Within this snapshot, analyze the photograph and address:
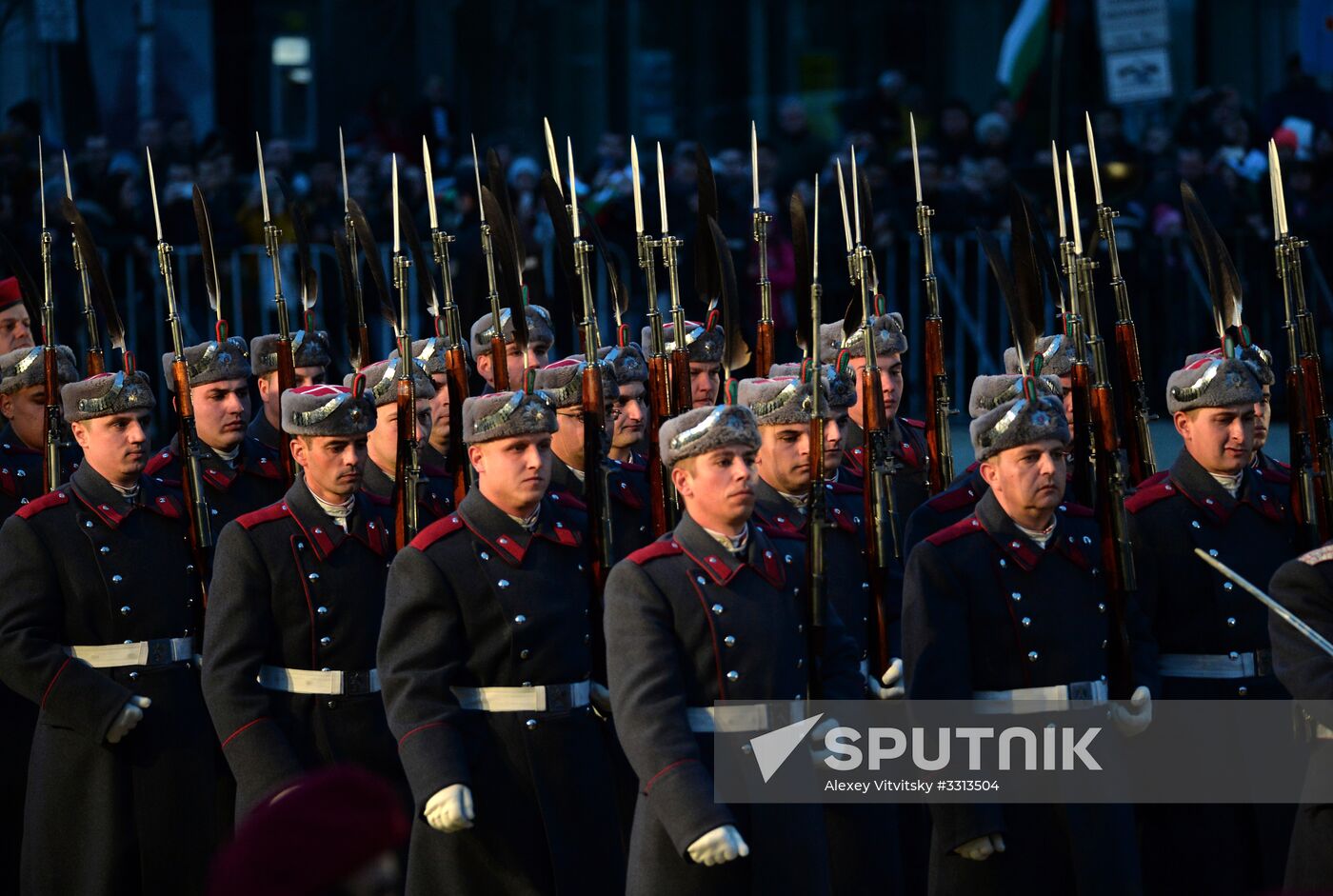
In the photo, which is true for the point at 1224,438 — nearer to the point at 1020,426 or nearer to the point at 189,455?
the point at 1020,426

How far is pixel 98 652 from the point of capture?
7.71 meters

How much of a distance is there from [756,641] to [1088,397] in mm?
2425

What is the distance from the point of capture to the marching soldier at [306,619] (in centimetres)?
695

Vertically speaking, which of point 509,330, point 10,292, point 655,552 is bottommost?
point 655,552

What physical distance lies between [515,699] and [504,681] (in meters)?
0.06

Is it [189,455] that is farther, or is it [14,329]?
[14,329]

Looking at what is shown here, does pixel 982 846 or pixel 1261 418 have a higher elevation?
pixel 1261 418

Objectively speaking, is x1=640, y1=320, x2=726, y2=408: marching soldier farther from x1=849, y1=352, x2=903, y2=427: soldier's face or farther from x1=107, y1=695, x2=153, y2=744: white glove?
x1=107, y1=695, x2=153, y2=744: white glove

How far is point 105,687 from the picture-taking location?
7477 mm

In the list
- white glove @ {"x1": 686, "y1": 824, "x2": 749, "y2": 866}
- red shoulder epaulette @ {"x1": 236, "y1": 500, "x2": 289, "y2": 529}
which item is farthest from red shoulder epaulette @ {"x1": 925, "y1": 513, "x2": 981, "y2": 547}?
red shoulder epaulette @ {"x1": 236, "y1": 500, "x2": 289, "y2": 529}

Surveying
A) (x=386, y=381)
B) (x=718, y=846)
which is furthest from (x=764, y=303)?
(x=718, y=846)

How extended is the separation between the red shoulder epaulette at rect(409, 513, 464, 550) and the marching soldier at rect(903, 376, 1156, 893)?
1306mm

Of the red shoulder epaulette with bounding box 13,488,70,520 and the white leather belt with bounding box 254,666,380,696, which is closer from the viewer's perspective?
the white leather belt with bounding box 254,666,380,696

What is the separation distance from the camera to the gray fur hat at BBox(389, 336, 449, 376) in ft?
30.1
